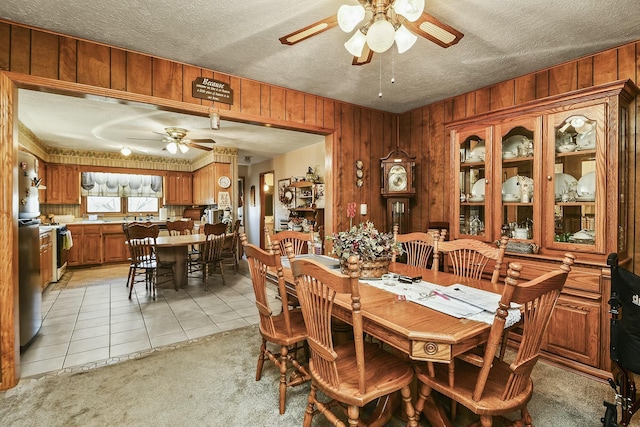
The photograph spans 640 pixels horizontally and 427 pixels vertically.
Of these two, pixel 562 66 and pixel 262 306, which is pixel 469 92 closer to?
pixel 562 66

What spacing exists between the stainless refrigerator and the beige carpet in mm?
722

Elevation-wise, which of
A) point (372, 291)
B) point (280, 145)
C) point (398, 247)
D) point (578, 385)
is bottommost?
point (578, 385)

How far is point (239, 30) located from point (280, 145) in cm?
370

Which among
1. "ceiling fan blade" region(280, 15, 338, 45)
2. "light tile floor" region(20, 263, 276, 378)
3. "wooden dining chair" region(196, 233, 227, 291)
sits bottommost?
"light tile floor" region(20, 263, 276, 378)

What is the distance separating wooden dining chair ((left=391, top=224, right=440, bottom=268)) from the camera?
8.20 ft

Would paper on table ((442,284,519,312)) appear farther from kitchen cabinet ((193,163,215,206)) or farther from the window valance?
Answer: the window valance

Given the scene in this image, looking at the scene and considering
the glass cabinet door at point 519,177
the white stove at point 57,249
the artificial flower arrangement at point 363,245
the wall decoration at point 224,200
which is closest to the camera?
the artificial flower arrangement at point 363,245

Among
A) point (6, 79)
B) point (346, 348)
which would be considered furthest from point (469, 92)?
point (6, 79)

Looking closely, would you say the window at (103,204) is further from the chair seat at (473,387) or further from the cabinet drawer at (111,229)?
the chair seat at (473,387)

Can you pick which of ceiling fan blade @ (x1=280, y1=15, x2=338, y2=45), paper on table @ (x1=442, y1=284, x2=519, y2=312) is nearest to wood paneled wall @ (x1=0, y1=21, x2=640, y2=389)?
ceiling fan blade @ (x1=280, y1=15, x2=338, y2=45)

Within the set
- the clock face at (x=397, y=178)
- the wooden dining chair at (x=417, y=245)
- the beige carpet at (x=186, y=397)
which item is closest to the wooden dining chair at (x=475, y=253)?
the wooden dining chair at (x=417, y=245)

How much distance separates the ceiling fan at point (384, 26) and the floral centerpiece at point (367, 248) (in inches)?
41.2

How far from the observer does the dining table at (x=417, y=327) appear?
1.14 meters

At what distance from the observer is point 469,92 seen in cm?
338
